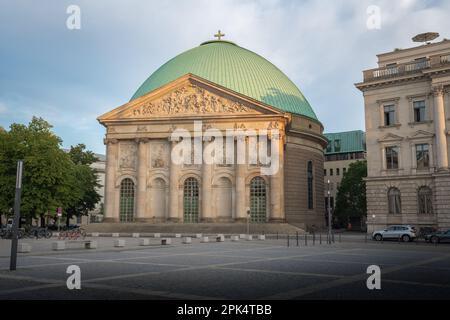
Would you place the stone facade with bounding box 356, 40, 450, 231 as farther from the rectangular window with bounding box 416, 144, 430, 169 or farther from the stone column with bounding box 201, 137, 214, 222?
the stone column with bounding box 201, 137, 214, 222

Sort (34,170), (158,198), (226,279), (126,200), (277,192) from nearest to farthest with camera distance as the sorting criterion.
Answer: (226,279)
(34,170)
(277,192)
(158,198)
(126,200)

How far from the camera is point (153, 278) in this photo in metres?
16.3

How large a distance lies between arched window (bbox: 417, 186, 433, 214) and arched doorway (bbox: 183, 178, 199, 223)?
96.1 ft

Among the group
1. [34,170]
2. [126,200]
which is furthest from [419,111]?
[34,170]

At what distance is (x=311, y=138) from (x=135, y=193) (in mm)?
28597

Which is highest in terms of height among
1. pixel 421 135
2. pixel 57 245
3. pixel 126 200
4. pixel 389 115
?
pixel 389 115

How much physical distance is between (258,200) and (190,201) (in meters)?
9.47

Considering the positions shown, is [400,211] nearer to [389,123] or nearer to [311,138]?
[389,123]

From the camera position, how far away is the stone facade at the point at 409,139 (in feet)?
154

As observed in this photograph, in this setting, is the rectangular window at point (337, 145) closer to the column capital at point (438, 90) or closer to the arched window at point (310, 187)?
the arched window at point (310, 187)

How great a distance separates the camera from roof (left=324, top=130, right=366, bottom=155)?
118 meters

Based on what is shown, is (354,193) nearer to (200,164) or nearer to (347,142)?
(200,164)

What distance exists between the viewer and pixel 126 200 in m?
67.8
